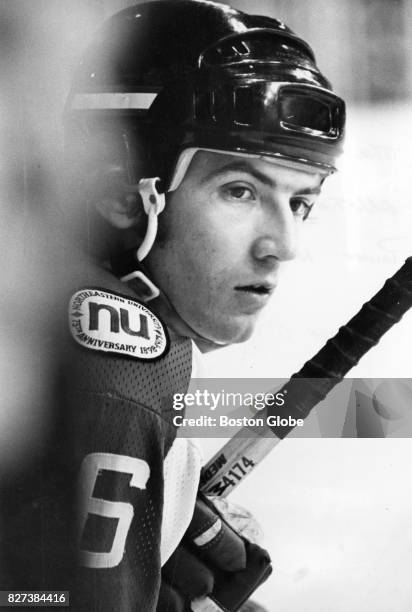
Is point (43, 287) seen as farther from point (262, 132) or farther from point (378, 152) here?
point (378, 152)

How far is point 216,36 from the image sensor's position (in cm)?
76

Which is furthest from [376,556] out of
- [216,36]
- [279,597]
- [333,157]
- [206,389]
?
[216,36]

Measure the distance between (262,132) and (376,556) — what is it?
454 mm

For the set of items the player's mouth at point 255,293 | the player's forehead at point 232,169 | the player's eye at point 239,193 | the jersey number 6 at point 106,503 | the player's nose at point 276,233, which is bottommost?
the jersey number 6 at point 106,503

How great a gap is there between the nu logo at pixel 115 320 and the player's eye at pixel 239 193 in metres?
0.15

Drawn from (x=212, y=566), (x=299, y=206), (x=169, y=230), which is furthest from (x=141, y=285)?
(x=212, y=566)

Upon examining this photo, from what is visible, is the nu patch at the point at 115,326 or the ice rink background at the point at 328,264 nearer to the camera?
the nu patch at the point at 115,326

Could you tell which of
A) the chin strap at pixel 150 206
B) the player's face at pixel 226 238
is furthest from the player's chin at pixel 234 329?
the chin strap at pixel 150 206

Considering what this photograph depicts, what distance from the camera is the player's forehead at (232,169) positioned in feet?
2.47

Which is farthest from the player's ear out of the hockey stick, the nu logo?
the hockey stick

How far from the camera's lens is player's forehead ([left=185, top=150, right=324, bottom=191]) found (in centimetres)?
75

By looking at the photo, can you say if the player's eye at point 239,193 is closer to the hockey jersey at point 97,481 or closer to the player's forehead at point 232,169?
the player's forehead at point 232,169

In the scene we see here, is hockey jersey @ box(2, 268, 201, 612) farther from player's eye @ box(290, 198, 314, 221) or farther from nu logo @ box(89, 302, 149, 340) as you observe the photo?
player's eye @ box(290, 198, 314, 221)

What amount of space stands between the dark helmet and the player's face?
20 mm
